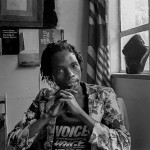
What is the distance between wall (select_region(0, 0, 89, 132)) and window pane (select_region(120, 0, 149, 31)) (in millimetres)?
379

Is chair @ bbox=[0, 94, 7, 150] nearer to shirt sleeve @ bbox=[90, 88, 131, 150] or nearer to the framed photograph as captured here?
the framed photograph

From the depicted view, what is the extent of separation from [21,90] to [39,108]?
126 cm

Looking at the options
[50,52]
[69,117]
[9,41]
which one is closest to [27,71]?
[9,41]

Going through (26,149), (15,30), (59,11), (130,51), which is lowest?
(26,149)

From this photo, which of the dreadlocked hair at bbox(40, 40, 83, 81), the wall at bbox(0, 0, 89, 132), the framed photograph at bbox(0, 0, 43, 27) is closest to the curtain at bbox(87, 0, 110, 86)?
the wall at bbox(0, 0, 89, 132)

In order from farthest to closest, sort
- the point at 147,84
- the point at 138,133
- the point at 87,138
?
the point at 138,133, the point at 147,84, the point at 87,138

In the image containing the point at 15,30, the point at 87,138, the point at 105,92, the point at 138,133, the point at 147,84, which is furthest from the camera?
the point at 15,30

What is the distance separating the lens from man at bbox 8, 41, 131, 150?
1064 millimetres

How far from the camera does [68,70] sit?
3.76ft

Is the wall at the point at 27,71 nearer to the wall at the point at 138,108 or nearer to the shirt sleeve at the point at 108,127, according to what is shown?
the wall at the point at 138,108

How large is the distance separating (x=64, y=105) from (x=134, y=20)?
1.47 meters

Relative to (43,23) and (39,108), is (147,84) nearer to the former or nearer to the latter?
(39,108)

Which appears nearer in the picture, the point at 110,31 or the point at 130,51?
the point at 130,51

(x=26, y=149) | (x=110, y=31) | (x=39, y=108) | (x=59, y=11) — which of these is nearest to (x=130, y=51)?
(x=110, y=31)
